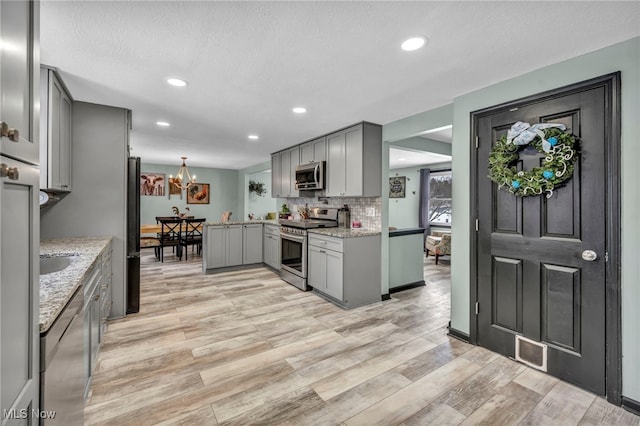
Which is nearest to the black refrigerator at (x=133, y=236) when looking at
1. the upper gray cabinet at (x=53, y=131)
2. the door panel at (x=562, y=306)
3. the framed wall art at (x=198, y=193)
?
A: the upper gray cabinet at (x=53, y=131)

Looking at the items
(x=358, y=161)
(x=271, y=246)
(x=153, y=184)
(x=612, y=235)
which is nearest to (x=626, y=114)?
(x=612, y=235)

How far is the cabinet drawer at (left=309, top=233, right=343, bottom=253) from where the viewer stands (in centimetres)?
368

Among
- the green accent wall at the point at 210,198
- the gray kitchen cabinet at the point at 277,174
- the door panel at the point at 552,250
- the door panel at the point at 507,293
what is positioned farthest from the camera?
the green accent wall at the point at 210,198

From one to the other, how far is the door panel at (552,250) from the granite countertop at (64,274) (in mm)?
2933

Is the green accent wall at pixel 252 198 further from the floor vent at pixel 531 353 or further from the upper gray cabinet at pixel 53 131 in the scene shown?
the floor vent at pixel 531 353

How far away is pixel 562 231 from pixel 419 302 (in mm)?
2054

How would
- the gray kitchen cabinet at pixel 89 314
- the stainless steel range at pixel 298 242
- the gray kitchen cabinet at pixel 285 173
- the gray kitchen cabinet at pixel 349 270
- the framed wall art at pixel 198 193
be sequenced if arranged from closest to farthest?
1. the gray kitchen cabinet at pixel 89 314
2. the gray kitchen cabinet at pixel 349 270
3. the stainless steel range at pixel 298 242
4. the gray kitchen cabinet at pixel 285 173
5. the framed wall art at pixel 198 193

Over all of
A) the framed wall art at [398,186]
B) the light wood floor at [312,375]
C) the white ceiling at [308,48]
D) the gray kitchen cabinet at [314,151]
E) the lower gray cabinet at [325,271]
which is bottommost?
the light wood floor at [312,375]

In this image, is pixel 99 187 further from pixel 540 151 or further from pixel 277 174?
pixel 540 151

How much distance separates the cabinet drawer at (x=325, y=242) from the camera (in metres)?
3.68

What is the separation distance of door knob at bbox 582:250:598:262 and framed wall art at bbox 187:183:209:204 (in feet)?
29.3

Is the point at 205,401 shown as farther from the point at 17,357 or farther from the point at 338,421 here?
the point at 17,357

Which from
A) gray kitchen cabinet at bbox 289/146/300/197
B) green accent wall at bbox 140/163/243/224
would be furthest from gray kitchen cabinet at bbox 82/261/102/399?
green accent wall at bbox 140/163/243/224

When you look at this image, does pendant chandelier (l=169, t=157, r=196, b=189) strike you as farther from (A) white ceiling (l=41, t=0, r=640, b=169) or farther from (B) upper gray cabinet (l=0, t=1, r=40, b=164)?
(B) upper gray cabinet (l=0, t=1, r=40, b=164)
